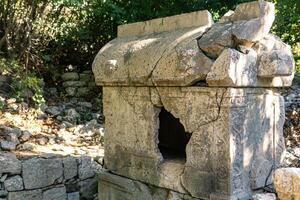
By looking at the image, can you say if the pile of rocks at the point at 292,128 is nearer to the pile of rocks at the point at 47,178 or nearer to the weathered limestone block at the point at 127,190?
the weathered limestone block at the point at 127,190

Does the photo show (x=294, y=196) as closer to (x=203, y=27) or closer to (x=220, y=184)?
(x=220, y=184)

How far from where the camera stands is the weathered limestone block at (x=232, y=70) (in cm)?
322

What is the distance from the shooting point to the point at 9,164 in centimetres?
470

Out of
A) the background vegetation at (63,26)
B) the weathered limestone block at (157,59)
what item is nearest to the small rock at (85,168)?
the weathered limestone block at (157,59)

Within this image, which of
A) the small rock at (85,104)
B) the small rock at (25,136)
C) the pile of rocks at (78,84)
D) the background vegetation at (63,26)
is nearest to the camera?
the small rock at (25,136)

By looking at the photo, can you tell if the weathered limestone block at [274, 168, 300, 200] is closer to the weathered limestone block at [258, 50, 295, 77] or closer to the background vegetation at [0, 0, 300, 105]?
the weathered limestone block at [258, 50, 295, 77]

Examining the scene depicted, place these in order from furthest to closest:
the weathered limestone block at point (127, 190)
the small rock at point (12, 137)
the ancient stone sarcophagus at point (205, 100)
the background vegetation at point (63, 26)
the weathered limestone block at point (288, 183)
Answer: the background vegetation at point (63, 26) → the small rock at point (12, 137) → the weathered limestone block at point (127, 190) → the ancient stone sarcophagus at point (205, 100) → the weathered limestone block at point (288, 183)

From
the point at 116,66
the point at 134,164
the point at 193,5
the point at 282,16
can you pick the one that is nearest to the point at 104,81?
the point at 116,66

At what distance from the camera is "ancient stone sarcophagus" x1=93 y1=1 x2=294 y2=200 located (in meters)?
3.36

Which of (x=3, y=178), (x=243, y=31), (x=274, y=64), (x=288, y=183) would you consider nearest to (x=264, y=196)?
(x=288, y=183)

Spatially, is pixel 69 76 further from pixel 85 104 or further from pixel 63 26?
pixel 63 26

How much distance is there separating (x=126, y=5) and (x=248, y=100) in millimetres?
4655

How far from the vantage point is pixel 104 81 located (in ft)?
14.9

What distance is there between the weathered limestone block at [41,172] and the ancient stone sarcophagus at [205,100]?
36.8 inches
